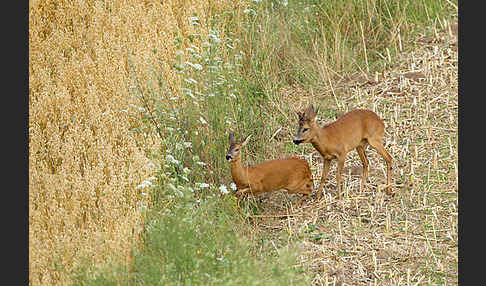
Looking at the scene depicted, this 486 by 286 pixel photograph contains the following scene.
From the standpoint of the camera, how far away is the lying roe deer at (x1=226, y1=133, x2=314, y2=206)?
725 cm

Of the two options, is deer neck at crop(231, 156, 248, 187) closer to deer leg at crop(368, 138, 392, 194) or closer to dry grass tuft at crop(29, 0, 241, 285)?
dry grass tuft at crop(29, 0, 241, 285)

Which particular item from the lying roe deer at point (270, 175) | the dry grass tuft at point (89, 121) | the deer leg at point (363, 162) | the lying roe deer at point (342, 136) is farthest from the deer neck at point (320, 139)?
the dry grass tuft at point (89, 121)

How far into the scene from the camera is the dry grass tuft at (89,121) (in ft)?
20.7

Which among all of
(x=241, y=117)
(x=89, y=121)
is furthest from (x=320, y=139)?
(x=89, y=121)

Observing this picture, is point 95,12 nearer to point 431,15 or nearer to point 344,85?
point 344,85

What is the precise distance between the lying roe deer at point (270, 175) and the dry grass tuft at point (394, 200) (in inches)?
9.9

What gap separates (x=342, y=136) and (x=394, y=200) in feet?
2.68

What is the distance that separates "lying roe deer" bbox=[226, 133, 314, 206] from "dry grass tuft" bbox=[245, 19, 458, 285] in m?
0.25

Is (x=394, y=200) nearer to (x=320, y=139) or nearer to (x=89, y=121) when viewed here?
(x=320, y=139)

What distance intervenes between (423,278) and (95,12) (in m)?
5.57

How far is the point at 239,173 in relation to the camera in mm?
7309

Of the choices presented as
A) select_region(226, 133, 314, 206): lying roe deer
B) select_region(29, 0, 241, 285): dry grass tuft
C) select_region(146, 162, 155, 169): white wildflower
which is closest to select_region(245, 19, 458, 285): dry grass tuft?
select_region(226, 133, 314, 206): lying roe deer

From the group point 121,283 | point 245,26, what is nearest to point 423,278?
point 121,283

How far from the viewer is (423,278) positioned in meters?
6.43
